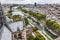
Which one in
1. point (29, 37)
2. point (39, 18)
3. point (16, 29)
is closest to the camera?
point (16, 29)

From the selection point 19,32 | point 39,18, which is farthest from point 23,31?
point 39,18

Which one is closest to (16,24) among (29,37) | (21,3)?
(29,37)

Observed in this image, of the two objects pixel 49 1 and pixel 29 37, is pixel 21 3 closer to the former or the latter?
pixel 49 1

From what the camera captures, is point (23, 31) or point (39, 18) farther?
point (39, 18)

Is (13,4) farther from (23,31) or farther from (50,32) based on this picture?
(23,31)

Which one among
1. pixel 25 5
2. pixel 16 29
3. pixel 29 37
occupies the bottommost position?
pixel 25 5

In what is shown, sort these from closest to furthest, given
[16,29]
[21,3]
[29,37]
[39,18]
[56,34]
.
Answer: [16,29]
[29,37]
[56,34]
[39,18]
[21,3]

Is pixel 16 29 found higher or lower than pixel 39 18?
higher

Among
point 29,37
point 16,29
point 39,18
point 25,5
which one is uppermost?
point 16,29

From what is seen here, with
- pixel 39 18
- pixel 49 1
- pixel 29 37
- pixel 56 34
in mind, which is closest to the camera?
pixel 29 37
